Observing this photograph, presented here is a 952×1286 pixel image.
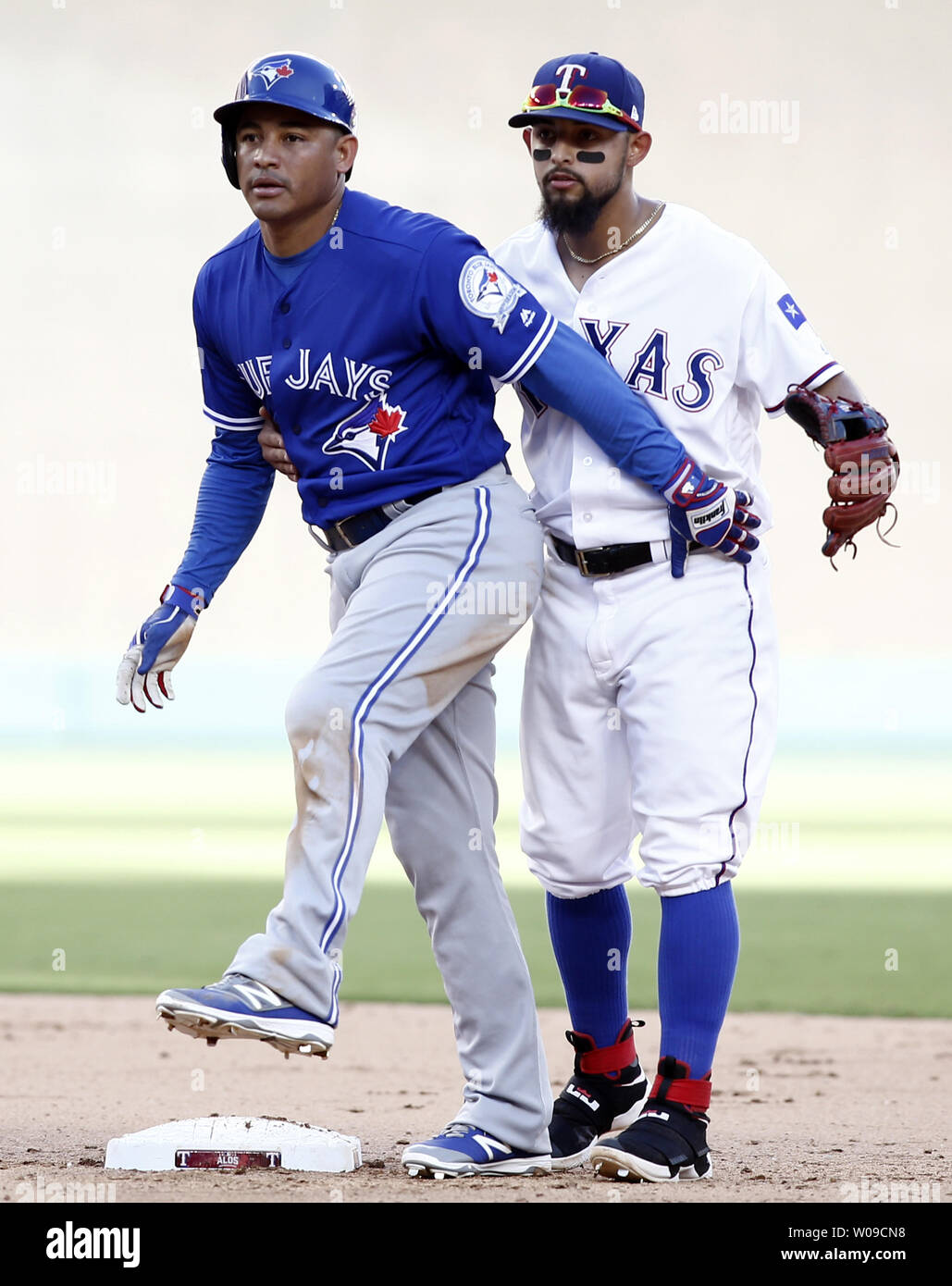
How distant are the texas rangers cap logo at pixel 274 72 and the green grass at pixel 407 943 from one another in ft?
14.4

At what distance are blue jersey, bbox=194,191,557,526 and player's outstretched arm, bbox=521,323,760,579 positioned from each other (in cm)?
6

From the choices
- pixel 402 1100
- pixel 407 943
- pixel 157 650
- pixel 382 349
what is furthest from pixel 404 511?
pixel 407 943

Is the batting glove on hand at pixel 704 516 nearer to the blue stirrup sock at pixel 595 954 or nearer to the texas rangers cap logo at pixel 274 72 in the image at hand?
the blue stirrup sock at pixel 595 954

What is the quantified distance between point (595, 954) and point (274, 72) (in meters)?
1.90

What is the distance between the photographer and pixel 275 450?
308 centimetres

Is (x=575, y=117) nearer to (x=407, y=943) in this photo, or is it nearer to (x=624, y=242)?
(x=624, y=242)

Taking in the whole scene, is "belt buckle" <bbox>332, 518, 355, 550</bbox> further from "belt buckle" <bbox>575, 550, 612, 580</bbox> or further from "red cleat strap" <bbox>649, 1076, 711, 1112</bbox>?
"red cleat strap" <bbox>649, 1076, 711, 1112</bbox>

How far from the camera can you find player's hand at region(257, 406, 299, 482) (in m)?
3.06

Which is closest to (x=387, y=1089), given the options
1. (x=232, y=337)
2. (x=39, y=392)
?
(x=232, y=337)

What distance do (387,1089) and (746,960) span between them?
3.26m

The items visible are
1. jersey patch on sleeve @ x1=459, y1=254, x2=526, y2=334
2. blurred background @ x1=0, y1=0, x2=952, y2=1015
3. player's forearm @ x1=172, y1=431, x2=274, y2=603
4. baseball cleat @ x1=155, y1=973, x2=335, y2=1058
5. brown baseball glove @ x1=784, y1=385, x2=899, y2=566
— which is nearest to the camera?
baseball cleat @ x1=155, y1=973, x2=335, y2=1058

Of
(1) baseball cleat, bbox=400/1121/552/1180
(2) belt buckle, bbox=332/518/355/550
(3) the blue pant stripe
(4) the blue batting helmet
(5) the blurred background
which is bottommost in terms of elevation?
(1) baseball cleat, bbox=400/1121/552/1180

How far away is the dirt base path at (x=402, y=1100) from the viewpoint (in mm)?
2797

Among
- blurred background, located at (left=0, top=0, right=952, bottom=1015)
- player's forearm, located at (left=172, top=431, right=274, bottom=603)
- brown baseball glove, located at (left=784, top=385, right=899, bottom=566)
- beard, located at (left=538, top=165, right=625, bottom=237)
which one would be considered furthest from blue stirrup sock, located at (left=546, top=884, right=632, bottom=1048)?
blurred background, located at (left=0, top=0, right=952, bottom=1015)
